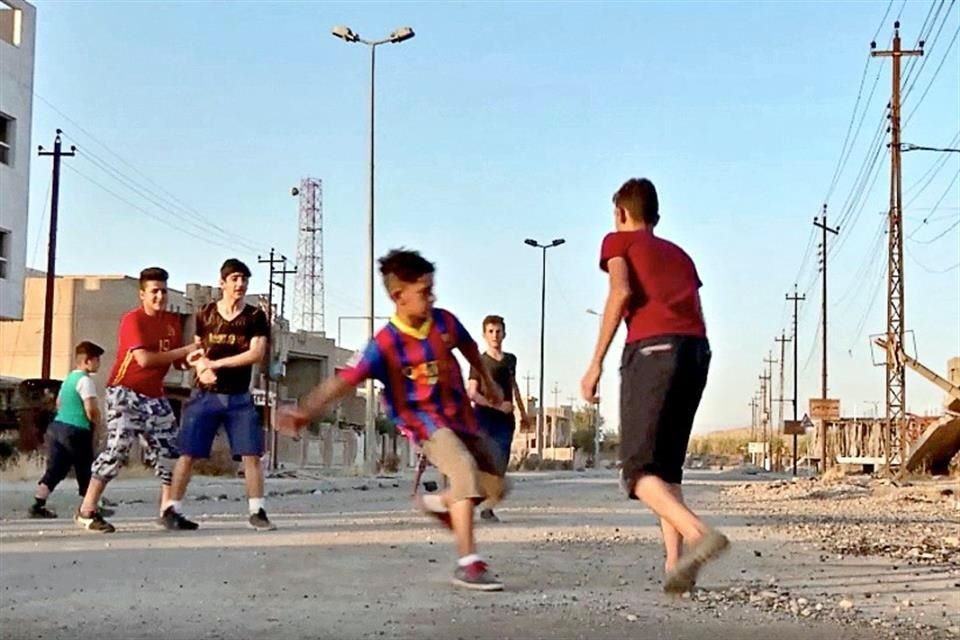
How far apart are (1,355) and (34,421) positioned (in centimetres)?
2772

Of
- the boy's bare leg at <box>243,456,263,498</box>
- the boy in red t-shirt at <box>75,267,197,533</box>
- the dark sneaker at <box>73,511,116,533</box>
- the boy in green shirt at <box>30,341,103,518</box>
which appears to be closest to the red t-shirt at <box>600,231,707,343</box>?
the boy's bare leg at <box>243,456,263,498</box>

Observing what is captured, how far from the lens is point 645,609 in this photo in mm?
7207

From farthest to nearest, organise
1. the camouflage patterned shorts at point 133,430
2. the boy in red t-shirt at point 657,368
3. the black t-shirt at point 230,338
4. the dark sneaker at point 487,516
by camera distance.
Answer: the dark sneaker at point 487,516 → the camouflage patterned shorts at point 133,430 → the black t-shirt at point 230,338 → the boy in red t-shirt at point 657,368

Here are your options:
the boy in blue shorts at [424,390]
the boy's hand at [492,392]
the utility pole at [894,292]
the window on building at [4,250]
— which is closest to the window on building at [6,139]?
the window on building at [4,250]

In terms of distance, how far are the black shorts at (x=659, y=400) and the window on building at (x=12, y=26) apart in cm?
3895

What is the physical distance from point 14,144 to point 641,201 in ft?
123

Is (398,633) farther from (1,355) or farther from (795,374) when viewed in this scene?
(795,374)

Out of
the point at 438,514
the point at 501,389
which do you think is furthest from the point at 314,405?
the point at 501,389

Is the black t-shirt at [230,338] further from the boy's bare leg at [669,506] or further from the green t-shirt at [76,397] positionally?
the boy's bare leg at [669,506]

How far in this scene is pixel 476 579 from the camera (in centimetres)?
770

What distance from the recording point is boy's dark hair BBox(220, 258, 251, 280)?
428 inches

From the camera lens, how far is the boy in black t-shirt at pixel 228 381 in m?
10.8

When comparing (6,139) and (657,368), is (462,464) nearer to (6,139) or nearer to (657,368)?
(657,368)

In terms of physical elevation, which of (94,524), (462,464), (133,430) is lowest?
(94,524)
